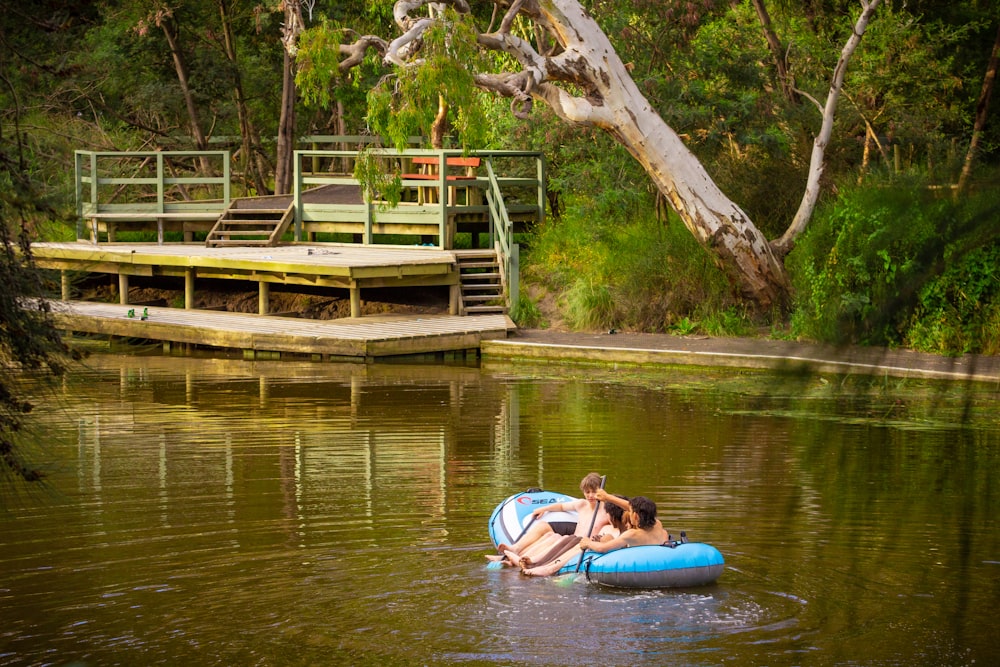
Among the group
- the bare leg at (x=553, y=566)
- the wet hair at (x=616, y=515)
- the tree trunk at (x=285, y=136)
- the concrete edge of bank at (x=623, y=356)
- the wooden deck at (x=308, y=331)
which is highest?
the tree trunk at (x=285, y=136)

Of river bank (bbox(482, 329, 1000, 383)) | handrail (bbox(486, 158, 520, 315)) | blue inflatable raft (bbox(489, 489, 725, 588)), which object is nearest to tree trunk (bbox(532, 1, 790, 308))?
river bank (bbox(482, 329, 1000, 383))

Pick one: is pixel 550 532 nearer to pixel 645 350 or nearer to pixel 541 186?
pixel 645 350

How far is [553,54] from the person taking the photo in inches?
794

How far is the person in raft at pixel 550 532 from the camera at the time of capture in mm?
8883

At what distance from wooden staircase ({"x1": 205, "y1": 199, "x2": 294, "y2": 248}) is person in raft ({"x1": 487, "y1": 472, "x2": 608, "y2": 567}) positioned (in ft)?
45.2

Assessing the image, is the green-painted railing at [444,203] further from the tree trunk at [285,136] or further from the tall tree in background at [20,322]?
the tall tree in background at [20,322]

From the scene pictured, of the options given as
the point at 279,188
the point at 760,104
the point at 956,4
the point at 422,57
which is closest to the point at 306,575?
the point at 422,57

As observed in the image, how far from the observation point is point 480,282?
21.3m

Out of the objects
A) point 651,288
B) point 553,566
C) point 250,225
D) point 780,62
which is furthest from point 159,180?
point 553,566

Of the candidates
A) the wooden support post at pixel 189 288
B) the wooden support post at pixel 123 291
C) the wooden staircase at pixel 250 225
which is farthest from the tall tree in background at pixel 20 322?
the wooden support post at pixel 123 291

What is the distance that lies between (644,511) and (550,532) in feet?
2.55

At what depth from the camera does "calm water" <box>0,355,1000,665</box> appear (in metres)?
7.47

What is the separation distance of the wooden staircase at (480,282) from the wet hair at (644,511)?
38.3ft

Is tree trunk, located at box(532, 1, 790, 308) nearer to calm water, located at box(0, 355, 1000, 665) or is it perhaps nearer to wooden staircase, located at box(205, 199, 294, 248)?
calm water, located at box(0, 355, 1000, 665)
